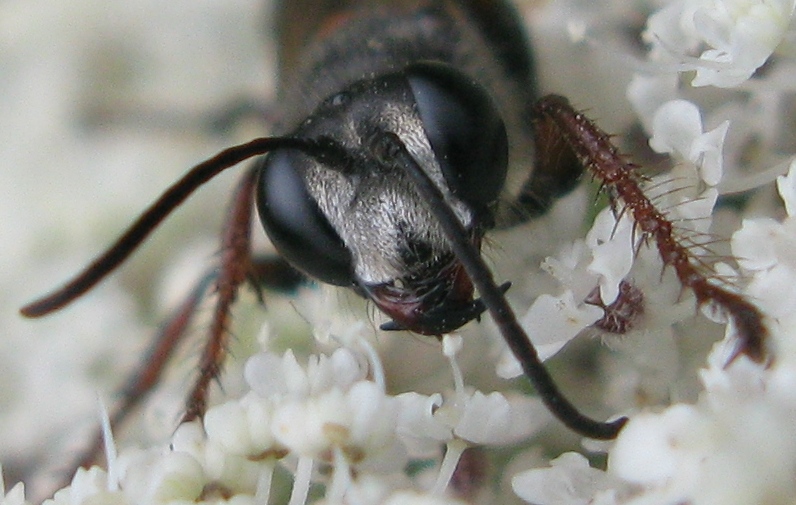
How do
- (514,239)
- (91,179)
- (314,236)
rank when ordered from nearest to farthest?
(314,236) → (514,239) → (91,179)

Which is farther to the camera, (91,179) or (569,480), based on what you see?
(91,179)

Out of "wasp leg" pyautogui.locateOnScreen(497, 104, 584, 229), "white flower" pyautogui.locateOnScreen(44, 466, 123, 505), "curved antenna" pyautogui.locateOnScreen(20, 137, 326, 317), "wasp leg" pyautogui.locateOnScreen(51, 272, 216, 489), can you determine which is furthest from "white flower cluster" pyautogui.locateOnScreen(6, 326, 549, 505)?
"wasp leg" pyautogui.locateOnScreen(51, 272, 216, 489)

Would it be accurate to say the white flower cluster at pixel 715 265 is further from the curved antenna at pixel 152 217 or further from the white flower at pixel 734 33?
the curved antenna at pixel 152 217

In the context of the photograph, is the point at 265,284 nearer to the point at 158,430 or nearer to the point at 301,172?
the point at 158,430

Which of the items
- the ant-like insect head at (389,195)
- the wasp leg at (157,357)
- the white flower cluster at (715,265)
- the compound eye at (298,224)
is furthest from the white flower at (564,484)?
the wasp leg at (157,357)

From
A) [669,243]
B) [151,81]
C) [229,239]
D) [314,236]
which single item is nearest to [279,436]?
[314,236]

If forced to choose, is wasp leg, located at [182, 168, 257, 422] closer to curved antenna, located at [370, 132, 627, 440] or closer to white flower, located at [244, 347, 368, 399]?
white flower, located at [244, 347, 368, 399]
